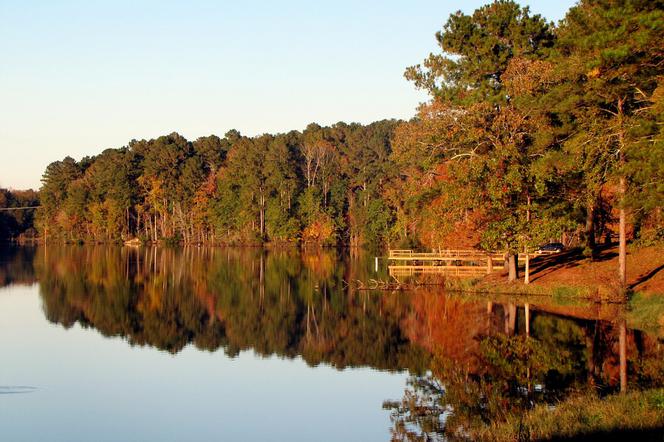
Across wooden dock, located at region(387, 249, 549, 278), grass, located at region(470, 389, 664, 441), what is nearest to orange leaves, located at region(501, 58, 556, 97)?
wooden dock, located at region(387, 249, 549, 278)

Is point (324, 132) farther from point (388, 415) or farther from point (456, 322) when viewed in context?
point (388, 415)

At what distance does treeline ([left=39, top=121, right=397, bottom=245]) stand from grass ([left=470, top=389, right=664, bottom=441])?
9287 centimetres

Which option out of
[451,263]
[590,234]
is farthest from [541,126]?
[451,263]

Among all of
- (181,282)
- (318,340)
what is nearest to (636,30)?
(318,340)

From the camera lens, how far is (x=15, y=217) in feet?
503

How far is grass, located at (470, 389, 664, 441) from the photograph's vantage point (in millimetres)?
12688

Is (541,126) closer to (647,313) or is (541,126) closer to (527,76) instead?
(527,76)

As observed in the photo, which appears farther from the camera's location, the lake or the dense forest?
the dense forest

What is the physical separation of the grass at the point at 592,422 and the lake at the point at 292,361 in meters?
1.85

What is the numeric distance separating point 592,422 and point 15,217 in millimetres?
156364

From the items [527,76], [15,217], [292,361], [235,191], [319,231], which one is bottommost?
[292,361]

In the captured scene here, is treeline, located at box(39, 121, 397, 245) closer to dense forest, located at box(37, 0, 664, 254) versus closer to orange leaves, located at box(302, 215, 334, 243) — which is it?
orange leaves, located at box(302, 215, 334, 243)

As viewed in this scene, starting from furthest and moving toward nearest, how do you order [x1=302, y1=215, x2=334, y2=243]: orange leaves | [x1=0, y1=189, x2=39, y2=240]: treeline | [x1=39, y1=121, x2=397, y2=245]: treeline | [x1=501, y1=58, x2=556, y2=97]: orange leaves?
[x1=0, y1=189, x2=39, y2=240]: treeline, [x1=39, y1=121, x2=397, y2=245]: treeline, [x1=302, y1=215, x2=334, y2=243]: orange leaves, [x1=501, y1=58, x2=556, y2=97]: orange leaves

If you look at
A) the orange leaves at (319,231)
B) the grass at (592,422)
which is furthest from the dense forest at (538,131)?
the orange leaves at (319,231)
